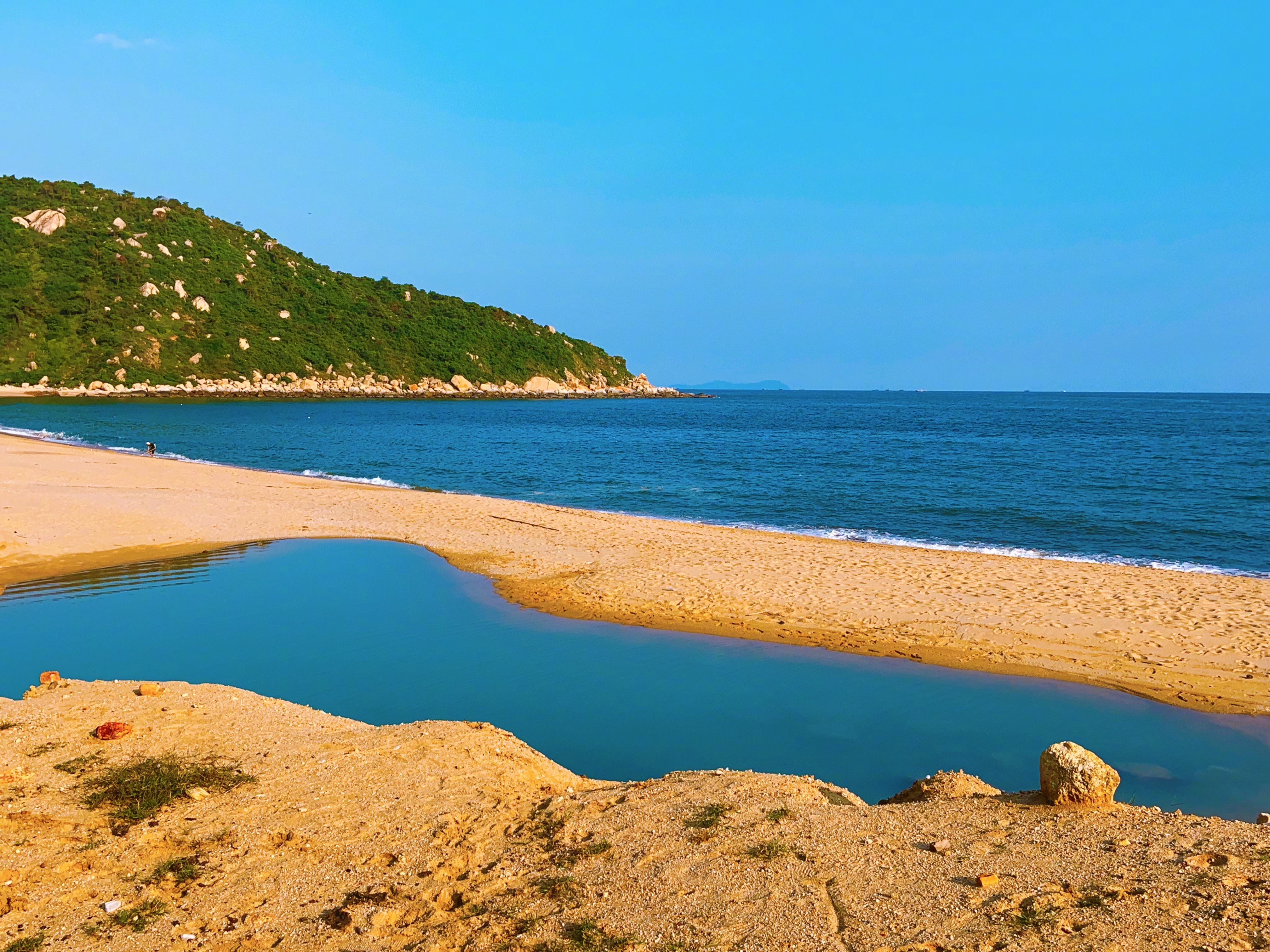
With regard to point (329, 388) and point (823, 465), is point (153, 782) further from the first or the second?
point (329, 388)

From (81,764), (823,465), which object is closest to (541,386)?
(823,465)

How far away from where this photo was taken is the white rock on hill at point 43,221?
114 metres

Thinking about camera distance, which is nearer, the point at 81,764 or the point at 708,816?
the point at 708,816

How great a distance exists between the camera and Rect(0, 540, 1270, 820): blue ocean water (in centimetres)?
986

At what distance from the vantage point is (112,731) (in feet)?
28.5

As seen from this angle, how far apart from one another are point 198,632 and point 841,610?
1232 cm

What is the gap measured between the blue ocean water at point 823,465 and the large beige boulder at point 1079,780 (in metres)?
17.4

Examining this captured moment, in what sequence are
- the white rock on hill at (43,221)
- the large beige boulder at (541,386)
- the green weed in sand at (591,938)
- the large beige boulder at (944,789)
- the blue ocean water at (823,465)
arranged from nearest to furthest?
the green weed in sand at (591,938) → the large beige boulder at (944,789) → the blue ocean water at (823,465) → the white rock on hill at (43,221) → the large beige boulder at (541,386)

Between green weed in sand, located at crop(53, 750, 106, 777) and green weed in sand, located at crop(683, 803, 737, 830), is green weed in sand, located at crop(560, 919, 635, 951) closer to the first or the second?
green weed in sand, located at crop(683, 803, 737, 830)

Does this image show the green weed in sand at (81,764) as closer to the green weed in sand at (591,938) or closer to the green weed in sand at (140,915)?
the green weed in sand at (140,915)

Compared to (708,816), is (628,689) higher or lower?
lower

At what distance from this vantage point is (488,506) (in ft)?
97.6

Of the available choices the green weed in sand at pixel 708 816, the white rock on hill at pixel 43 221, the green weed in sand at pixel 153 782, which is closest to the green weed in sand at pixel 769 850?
the green weed in sand at pixel 708 816

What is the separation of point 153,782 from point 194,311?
125501 millimetres
